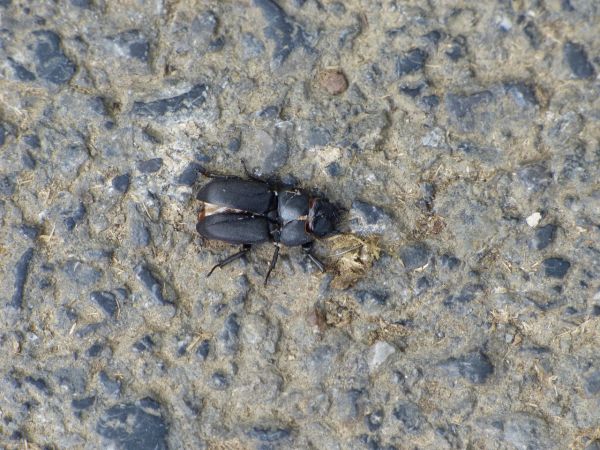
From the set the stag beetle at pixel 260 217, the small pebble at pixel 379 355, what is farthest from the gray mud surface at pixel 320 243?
the stag beetle at pixel 260 217

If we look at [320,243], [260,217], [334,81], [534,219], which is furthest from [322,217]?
[534,219]

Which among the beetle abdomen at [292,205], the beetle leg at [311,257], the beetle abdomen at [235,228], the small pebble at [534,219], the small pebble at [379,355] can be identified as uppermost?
the small pebble at [534,219]

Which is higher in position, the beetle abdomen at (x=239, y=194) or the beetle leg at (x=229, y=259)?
the beetle abdomen at (x=239, y=194)

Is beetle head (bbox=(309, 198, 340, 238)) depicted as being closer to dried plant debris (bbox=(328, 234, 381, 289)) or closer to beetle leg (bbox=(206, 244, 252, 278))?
dried plant debris (bbox=(328, 234, 381, 289))

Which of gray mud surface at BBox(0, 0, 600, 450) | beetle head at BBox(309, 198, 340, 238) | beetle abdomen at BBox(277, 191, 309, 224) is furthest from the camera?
beetle abdomen at BBox(277, 191, 309, 224)

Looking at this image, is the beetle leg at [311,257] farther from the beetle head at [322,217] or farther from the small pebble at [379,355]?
the small pebble at [379,355]

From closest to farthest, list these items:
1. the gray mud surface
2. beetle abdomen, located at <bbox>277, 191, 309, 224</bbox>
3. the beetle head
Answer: the gray mud surface, the beetle head, beetle abdomen, located at <bbox>277, 191, 309, 224</bbox>

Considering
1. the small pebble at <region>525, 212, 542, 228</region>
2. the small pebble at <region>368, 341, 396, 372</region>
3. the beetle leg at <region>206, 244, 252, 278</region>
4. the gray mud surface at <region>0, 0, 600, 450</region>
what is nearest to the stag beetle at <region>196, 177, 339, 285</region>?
the beetle leg at <region>206, 244, 252, 278</region>
